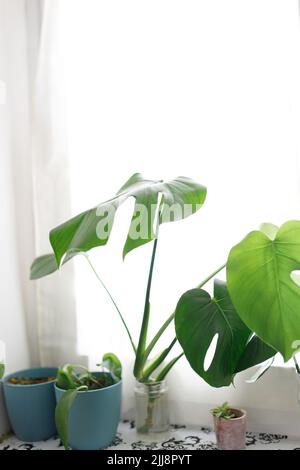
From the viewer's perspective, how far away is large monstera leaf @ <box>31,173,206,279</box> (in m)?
0.92

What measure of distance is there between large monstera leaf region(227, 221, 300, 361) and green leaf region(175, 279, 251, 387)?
0.13m

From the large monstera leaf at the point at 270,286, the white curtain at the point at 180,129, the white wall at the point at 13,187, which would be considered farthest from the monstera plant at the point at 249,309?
the white wall at the point at 13,187

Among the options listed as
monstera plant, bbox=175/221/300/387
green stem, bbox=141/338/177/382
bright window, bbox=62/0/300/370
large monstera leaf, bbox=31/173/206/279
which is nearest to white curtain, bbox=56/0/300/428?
bright window, bbox=62/0/300/370

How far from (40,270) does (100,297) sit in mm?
229

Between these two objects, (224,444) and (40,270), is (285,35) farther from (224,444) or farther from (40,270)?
(224,444)

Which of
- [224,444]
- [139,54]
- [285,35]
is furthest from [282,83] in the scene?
[224,444]

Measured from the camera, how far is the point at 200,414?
137cm

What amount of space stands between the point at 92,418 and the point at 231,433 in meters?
0.33

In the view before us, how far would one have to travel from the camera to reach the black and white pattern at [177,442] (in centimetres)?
125

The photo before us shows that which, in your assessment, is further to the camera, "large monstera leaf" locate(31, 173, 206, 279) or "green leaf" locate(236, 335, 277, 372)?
"green leaf" locate(236, 335, 277, 372)

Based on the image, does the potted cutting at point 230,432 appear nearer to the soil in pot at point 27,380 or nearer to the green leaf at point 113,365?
the green leaf at point 113,365

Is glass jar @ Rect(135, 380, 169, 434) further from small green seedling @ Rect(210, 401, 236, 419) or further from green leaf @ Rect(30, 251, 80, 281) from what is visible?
green leaf @ Rect(30, 251, 80, 281)
